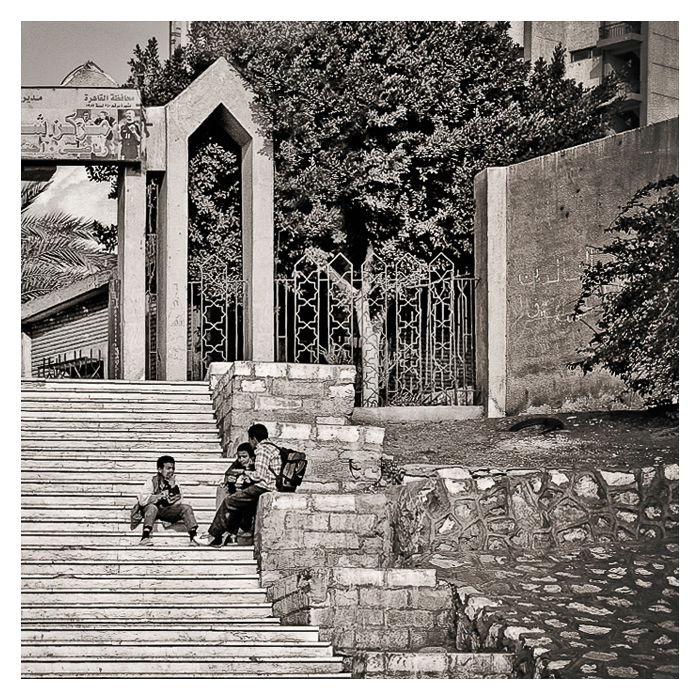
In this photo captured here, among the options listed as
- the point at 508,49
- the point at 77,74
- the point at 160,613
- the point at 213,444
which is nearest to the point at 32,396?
the point at 213,444

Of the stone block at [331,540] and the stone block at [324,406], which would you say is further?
the stone block at [324,406]

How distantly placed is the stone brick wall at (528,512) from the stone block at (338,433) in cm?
179

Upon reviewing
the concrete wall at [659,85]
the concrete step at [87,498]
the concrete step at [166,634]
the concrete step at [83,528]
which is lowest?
the concrete step at [166,634]

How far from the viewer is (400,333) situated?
694 inches

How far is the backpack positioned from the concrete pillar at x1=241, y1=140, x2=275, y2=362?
18.2 feet

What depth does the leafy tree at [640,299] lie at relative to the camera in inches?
557

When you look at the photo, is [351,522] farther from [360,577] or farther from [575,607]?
[575,607]

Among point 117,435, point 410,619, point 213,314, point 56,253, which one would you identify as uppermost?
point 56,253

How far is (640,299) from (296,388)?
12.3ft

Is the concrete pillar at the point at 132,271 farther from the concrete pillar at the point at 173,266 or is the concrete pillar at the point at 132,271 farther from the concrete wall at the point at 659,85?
the concrete wall at the point at 659,85

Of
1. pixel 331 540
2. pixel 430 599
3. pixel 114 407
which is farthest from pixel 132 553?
pixel 114 407

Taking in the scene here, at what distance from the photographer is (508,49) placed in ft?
60.7

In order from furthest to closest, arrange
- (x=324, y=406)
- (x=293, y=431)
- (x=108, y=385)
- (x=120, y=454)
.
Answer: (x=108, y=385) → (x=324, y=406) → (x=120, y=454) → (x=293, y=431)

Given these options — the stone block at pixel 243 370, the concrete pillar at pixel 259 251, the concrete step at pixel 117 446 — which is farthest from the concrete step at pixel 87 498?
the concrete pillar at pixel 259 251
